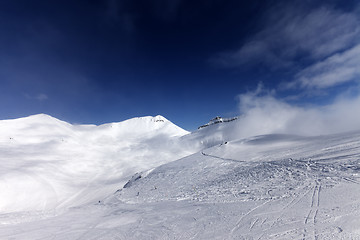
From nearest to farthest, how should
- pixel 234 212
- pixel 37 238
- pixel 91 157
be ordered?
pixel 234 212 < pixel 37 238 < pixel 91 157

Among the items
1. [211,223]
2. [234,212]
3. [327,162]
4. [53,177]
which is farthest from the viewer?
[53,177]

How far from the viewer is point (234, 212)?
20.5 ft

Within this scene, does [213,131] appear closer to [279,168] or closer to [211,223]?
[279,168]

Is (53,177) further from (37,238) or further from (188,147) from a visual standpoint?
(188,147)

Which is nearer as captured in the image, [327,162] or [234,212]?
[234,212]

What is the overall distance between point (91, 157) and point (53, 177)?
16.4m

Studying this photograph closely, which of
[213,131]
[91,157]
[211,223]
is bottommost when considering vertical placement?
[211,223]

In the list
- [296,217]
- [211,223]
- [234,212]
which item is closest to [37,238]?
[211,223]

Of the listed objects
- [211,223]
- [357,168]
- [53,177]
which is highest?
[53,177]

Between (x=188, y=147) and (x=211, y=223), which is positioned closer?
(x=211, y=223)

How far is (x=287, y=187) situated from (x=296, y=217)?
3274 millimetres

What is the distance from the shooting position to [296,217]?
16.1ft

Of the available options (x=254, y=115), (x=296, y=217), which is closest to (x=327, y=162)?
(x=296, y=217)

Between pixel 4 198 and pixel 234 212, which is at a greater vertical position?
pixel 4 198
